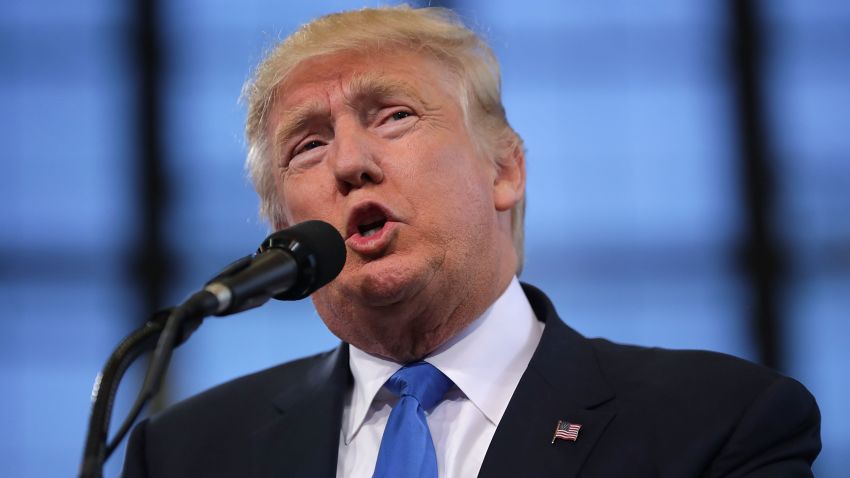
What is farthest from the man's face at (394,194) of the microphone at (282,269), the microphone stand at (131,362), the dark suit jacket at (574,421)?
the microphone stand at (131,362)

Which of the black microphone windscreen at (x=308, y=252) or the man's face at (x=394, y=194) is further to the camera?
the man's face at (x=394, y=194)

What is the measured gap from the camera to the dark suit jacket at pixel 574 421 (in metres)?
1.84

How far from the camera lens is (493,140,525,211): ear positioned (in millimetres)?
2246

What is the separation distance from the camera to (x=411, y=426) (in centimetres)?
197

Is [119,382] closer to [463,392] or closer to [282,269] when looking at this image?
[282,269]

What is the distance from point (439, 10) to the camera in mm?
2445

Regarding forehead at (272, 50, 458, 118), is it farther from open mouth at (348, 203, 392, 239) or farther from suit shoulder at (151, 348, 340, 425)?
suit shoulder at (151, 348, 340, 425)

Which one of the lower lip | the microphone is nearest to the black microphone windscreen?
the microphone

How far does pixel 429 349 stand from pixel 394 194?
31 centimetres

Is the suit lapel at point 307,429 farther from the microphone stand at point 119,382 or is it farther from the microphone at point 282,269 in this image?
the microphone stand at point 119,382

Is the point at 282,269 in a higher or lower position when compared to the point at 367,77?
Answer: lower

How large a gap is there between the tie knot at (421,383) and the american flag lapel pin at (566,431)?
9.6 inches

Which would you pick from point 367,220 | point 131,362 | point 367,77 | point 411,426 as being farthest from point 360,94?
point 131,362

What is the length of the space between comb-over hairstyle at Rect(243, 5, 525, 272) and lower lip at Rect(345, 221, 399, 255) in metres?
0.33
